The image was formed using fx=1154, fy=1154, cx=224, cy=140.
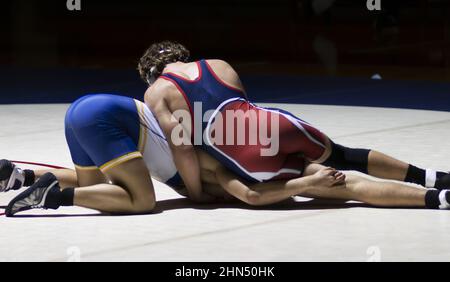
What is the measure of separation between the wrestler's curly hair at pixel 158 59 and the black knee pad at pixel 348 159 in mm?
978

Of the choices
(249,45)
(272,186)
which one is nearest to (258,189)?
(272,186)

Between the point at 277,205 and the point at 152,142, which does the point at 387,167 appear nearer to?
the point at 277,205

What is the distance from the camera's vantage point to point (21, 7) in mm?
20781

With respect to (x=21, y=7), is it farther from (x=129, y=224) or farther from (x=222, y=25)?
(x=129, y=224)

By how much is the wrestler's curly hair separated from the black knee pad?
0.98 m

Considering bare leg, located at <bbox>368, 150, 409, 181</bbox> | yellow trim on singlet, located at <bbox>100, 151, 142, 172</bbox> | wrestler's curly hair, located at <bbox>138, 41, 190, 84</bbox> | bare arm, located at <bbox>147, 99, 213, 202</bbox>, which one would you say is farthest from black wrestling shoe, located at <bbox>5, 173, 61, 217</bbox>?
bare leg, located at <bbox>368, 150, 409, 181</bbox>

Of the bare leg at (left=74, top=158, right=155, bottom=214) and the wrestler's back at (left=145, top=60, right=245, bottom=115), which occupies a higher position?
the wrestler's back at (left=145, top=60, right=245, bottom=115)

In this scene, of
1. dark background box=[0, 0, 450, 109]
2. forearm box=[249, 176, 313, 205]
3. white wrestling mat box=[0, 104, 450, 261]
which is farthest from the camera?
dark background box=[0, 0, 450, 109]

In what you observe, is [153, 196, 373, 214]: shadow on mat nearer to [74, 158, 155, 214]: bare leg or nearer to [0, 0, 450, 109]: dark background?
[74, 158, 155, 214]: bare leg

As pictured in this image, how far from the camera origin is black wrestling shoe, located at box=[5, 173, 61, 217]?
5.80 meters

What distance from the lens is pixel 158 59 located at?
624cm

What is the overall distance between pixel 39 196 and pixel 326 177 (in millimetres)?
1458

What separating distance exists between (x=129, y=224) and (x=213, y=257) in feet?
2.81

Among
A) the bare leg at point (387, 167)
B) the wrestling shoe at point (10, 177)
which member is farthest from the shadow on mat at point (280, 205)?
the wrestling shoe at point (10, 177)
